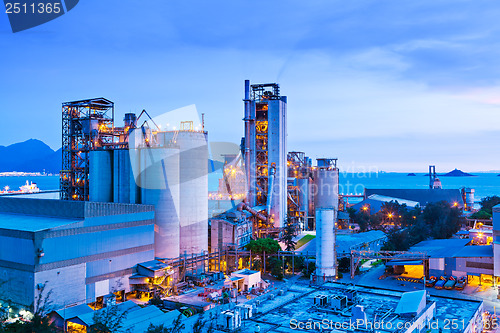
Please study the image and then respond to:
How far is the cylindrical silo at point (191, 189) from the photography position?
4597 cm

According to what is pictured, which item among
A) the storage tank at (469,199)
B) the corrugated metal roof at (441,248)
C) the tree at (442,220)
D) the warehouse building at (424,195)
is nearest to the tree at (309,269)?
the corrugated metal roof at (441,248)

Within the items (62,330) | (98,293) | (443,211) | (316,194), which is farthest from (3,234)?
(443,211)

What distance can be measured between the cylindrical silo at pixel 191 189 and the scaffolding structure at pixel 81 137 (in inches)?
433

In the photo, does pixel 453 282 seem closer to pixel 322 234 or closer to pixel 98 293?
→ pixel 322 234

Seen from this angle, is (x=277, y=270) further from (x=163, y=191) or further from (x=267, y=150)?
(x=267, y=150)

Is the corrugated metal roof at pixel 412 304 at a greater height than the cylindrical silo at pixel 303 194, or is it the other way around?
the cylindrical silo at pixel 303 194

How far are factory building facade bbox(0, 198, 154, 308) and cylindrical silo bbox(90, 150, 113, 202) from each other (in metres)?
8.69

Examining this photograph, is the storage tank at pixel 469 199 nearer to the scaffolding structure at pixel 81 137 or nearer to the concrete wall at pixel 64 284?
the scaffolding structure at pixel 81 137

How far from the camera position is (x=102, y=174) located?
4841 cm

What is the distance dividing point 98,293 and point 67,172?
78.7ft

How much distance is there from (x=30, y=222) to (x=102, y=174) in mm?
13284

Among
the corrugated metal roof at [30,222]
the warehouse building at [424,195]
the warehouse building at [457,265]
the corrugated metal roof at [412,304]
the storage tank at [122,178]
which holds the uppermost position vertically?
the storage tank at [122,178]

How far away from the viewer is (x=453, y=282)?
41219 mm

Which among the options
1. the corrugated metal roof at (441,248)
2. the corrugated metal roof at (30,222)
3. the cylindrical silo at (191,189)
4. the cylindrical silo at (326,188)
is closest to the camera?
the corrugated metal roof at (30,222)
